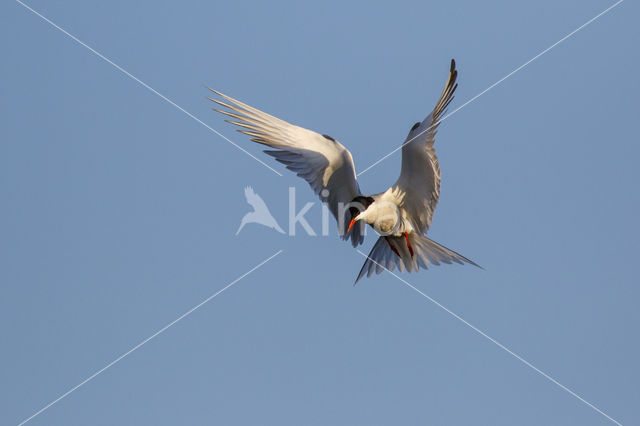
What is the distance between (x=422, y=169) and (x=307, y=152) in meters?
1.78

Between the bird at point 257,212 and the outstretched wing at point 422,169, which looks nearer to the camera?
the outstretched wing at point 422,169

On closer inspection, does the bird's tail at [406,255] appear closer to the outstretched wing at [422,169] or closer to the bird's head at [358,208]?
the outstretched wing at [422,169]

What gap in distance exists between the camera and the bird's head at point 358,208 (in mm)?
11781

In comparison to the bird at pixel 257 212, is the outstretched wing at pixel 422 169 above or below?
above

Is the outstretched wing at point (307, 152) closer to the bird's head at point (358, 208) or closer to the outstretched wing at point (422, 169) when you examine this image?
the bird's head at point (358, 208)

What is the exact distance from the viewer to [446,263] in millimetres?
12070

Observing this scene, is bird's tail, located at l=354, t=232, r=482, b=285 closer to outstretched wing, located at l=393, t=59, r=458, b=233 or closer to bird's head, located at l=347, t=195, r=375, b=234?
outstretched wing, located at l=393, t=59, r=458, b=233

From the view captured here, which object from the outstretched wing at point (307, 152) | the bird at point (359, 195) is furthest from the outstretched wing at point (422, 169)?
the outstretched wing at point (307, 152)

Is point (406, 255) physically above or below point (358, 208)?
below

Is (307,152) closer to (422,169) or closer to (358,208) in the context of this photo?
(358,208)

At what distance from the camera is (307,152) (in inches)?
488

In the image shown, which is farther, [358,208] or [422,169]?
[358,208]

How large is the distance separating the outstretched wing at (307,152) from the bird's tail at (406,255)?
64 cm

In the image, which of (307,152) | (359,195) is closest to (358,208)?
(359,195)
